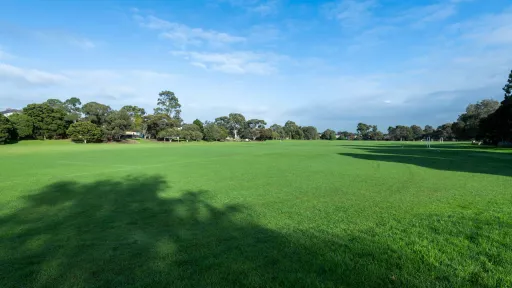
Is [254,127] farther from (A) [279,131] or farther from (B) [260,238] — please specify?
(B) [260,238]

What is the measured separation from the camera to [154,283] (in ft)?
11.6

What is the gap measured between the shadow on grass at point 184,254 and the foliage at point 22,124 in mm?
71164

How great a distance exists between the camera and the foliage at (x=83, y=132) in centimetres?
6488

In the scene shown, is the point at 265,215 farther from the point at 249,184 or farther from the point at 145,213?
the point at 249,184

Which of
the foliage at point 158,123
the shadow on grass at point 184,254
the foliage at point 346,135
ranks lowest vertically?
the shadow on grass at point 184,254

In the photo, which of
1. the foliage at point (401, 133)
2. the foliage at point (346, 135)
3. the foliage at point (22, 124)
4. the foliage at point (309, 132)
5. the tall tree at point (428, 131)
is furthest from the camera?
the foliage at point (346, 135)

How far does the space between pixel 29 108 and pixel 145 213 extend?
80.5 m

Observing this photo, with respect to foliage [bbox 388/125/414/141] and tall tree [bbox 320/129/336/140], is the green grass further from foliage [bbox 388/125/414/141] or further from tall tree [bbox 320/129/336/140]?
tall tree [bbox 320/129/336/140]

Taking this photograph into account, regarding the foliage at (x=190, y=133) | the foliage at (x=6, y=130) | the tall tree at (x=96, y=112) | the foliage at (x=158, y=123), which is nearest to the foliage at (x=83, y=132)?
the tall tree at (x=96, y=112)

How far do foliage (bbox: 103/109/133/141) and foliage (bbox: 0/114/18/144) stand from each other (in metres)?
18.1

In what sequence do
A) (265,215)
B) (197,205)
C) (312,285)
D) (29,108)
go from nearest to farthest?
(312,285) < (265,215) < (197,205) < (29,108)

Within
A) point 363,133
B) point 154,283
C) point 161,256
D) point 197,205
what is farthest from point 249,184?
point 363,133

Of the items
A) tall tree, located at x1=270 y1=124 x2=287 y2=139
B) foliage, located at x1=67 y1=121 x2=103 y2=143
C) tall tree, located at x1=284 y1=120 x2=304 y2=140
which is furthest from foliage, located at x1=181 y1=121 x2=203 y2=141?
tall tree, located at x1=284 y1=120 x2=304 y2=140

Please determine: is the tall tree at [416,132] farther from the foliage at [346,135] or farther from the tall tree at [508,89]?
the tall tree at [508,89]
